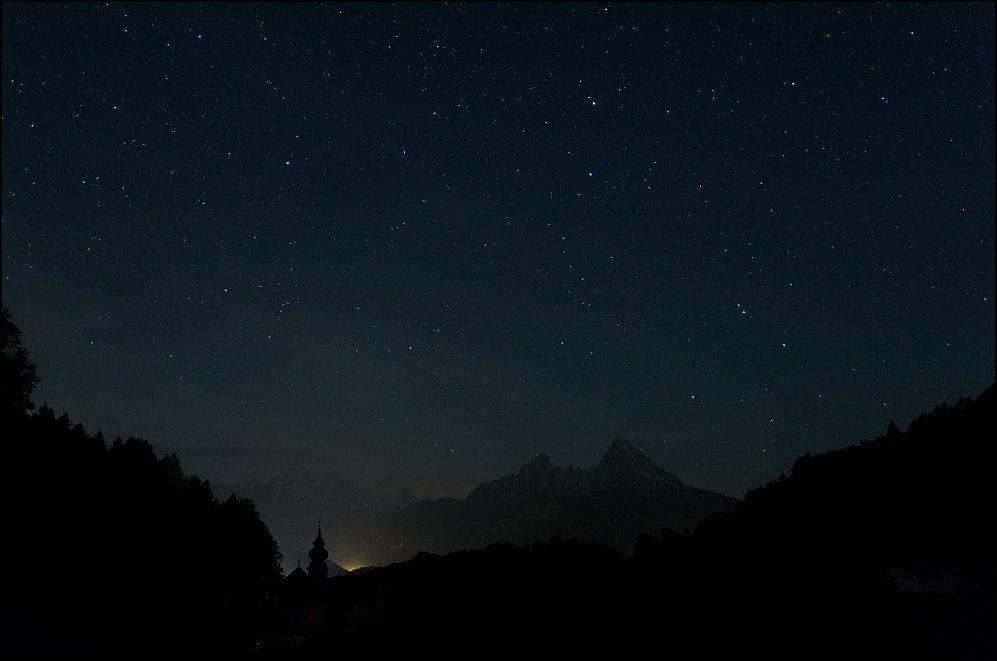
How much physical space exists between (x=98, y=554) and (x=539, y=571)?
184 feet

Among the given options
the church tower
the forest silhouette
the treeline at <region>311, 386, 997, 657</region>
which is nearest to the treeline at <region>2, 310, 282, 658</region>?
the forest silhouette

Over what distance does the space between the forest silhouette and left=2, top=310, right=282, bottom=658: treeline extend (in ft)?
0.47

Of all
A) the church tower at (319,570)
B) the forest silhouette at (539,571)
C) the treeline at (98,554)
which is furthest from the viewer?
the church tower at (319,570)

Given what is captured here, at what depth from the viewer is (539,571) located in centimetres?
8406

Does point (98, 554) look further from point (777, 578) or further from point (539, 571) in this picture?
point (777, 578)

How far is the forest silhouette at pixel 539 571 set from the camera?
43.1 m

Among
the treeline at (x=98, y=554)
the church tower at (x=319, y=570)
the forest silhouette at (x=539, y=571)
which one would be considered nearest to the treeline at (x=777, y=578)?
the forest silhouette at (x=539, y=571)

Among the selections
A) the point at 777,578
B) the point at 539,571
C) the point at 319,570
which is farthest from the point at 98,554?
the point at 777,578

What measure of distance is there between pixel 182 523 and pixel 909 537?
7819 cm

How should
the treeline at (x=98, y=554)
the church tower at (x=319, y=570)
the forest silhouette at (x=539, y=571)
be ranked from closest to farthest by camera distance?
the treeline at (x=98, y=554) < the forest silhouette at (x=539, y=571) < the church tower at (x=319, y=570)

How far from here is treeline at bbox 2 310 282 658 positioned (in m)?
38.9

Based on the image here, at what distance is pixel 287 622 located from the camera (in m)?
63.0

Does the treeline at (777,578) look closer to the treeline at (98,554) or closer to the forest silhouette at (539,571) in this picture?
the forest silhouette at (539,571)

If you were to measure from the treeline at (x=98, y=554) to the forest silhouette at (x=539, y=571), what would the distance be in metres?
0.14
